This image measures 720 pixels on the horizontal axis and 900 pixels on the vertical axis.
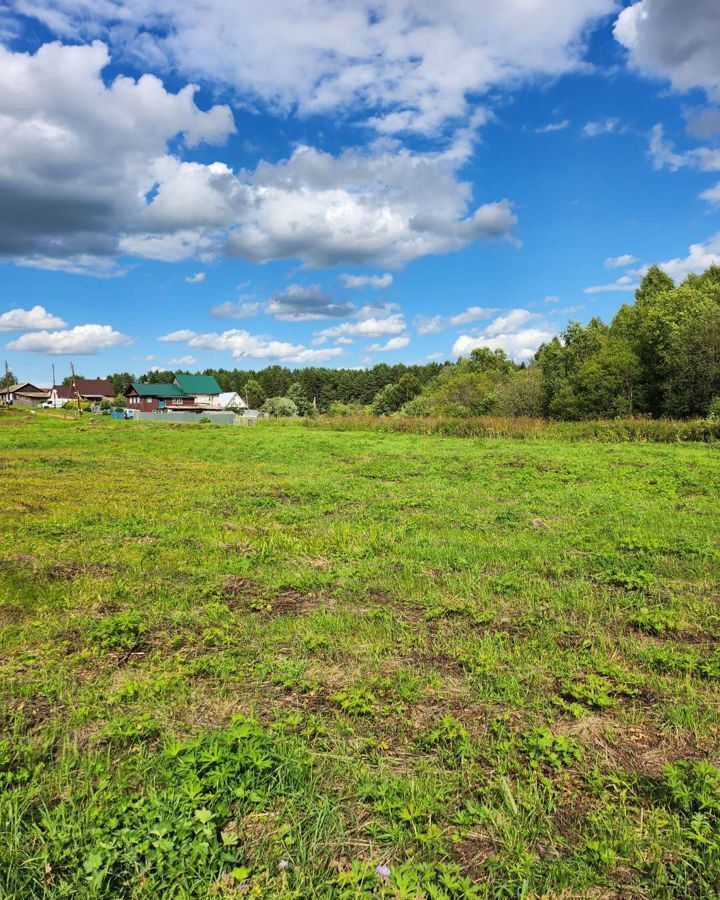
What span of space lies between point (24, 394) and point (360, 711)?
155747mm

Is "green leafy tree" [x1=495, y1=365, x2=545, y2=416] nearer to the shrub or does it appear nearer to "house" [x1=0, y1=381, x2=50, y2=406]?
the shrub

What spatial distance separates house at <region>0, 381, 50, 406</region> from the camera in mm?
123688

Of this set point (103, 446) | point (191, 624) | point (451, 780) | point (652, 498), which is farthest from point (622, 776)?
point (103, 446)

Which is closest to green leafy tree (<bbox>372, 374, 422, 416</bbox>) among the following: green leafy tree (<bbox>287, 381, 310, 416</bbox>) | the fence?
green leafy tree (<bbox>287, 381, 310, 416</bbox>)

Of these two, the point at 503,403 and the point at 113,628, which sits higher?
the point at 503,403

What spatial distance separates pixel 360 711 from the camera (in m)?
3.62

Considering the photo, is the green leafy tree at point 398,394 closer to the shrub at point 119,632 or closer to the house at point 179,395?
the house at point 179,395

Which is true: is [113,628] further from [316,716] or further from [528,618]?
[528,618]

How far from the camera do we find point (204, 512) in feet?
31.8

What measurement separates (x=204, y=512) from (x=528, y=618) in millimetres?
6537

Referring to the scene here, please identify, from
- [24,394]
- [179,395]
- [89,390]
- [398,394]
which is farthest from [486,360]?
[24,394]

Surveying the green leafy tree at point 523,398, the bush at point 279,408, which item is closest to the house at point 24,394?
the bush at point 279,408

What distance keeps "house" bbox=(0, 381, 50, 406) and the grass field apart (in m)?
137

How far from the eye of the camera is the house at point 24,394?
123688 mm
